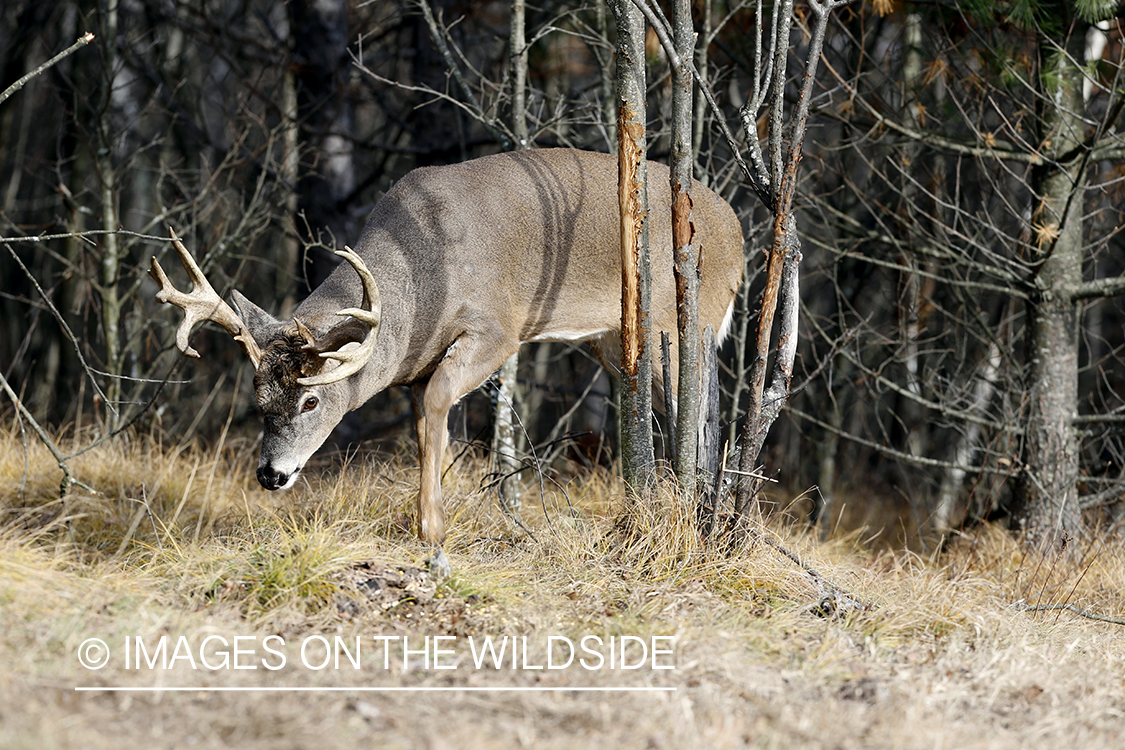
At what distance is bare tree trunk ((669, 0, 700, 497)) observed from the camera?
5.42 meters

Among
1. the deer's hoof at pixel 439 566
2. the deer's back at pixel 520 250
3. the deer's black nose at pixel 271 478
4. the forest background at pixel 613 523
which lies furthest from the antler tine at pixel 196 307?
the deer's hoof at pixel 439 566

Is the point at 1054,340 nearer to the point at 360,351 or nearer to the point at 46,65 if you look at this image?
the point at 360,351

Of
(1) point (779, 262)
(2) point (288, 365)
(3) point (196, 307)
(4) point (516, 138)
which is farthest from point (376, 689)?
(4) point (516, 138)

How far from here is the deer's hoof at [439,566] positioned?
16.1 ft

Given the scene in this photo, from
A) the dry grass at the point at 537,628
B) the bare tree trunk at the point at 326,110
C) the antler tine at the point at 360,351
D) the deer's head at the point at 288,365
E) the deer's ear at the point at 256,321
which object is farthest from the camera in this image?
the bare tree trunk at the point at 326,110

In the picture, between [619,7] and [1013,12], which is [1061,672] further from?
[1013,12]

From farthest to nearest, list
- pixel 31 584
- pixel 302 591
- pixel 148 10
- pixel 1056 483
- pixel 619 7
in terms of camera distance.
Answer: pixel 148 10 < pixel 1056 483 < pixel 619 7 < pixel 302 591 < pixel 31 584

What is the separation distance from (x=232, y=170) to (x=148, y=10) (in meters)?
2.67

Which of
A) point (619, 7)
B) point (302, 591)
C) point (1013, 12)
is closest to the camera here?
point (302, 591)

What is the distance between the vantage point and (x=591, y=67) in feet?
38.3

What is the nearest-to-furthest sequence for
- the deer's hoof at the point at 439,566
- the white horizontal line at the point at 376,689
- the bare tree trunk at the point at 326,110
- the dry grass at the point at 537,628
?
the dry grass at the point at 537,628 → the white horizontal line at the point at 376,689 → the deer's hoof at the point at 439,566 → the bare tree trunk at the point at 326,110

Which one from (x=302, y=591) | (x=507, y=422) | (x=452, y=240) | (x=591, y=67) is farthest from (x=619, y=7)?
(x=591, y=67)

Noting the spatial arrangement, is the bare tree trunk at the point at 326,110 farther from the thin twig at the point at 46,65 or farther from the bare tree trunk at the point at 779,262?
the bare tree trunk at the point at 779,262

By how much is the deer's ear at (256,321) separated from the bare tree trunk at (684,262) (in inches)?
82.8
